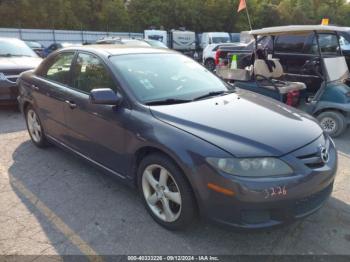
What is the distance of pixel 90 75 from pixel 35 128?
5.58 ft

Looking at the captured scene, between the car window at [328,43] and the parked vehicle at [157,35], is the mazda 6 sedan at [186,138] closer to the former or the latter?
the car window at [328,43]

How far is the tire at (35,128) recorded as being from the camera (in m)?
4.77

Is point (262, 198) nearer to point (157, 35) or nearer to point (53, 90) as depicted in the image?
point (53, 90)

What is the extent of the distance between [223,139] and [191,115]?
44cm

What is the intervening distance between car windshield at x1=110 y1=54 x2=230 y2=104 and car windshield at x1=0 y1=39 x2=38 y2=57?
5.34m

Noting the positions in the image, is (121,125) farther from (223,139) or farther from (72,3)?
(72,3)

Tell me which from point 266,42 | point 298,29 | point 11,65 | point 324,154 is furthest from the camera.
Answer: point 266,42

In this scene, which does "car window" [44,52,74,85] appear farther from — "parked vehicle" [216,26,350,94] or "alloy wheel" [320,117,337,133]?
"parked vehicle" [216,26,350,94]

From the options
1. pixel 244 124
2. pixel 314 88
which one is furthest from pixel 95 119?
pixel 314 88

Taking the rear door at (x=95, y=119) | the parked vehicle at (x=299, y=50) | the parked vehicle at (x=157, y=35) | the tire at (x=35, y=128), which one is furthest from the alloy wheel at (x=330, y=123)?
the parked vehicle at (x=157, y=35)

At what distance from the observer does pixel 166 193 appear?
2.93m

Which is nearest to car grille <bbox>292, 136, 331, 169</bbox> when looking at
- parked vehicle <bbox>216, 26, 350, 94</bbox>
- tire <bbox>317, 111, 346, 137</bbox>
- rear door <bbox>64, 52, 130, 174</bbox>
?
rear door <bbox>64, 52, 130, 174</bbox>

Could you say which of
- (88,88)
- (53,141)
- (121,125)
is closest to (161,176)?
(121,125)

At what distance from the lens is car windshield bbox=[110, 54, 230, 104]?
10.8 ft
